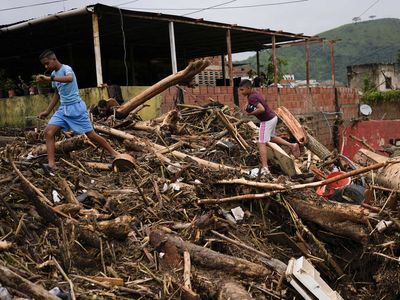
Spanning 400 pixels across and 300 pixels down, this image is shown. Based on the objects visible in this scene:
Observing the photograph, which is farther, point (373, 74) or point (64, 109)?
point (373, 74)

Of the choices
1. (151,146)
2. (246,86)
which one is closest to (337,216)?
(246,86)

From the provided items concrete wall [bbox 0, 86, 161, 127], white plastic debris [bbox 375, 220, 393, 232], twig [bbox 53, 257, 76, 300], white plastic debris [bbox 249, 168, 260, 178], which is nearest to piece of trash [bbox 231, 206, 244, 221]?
white plastic debris [bbox 249, 168, 260, 178]

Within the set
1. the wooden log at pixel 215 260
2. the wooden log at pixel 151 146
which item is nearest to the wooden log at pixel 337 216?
the wooden log at pixel 215 260

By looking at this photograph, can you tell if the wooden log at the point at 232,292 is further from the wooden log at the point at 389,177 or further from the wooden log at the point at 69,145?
the wooden log at the point at 69,145

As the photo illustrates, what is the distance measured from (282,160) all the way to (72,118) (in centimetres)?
295

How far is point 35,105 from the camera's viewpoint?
10602 millimetres

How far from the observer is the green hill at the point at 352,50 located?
68.7m

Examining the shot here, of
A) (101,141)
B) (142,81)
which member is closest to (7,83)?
(142,81)

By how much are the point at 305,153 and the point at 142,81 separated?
11.0m

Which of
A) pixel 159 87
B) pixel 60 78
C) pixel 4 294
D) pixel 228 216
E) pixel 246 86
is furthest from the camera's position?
pixel 159 87

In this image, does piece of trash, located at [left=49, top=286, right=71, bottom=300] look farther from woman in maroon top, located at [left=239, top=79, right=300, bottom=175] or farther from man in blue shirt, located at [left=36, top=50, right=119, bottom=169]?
woman in maroon top, located at [left=239, top=79, right=300, bottom=175]

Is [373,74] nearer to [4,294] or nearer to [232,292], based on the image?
[232,292]

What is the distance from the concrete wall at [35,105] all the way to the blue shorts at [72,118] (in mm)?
3543

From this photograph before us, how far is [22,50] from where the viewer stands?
14984mm
